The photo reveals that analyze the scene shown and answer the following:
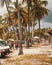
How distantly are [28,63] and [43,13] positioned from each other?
51.6m

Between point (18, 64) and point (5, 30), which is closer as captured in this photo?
point (18, 64)

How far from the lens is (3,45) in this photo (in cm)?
2620

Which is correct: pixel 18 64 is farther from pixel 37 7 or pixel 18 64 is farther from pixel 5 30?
pixel 5 30

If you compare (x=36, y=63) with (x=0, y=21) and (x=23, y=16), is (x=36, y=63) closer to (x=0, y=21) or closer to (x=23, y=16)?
(x=23, y=16)

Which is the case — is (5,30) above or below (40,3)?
below

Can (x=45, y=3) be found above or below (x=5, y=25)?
above

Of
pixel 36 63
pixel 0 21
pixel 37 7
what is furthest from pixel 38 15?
pixel 36 63

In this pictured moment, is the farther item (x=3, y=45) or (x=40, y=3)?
(x=40, y=3)

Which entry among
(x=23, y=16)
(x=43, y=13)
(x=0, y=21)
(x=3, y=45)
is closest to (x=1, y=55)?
(x=3, y=45)

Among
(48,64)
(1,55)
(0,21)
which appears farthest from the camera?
(0,21)

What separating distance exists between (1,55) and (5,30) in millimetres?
59247

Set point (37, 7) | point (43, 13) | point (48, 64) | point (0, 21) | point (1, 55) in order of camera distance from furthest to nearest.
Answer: point (0, 21)
point (43, 13)
point (37, 7)
point (1, 55)
point (48, 64)

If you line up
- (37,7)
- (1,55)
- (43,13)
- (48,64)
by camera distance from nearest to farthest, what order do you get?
(48,64) < (1,55) < (37,7) < (43,13)

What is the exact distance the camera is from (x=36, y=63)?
1767 centimetres
